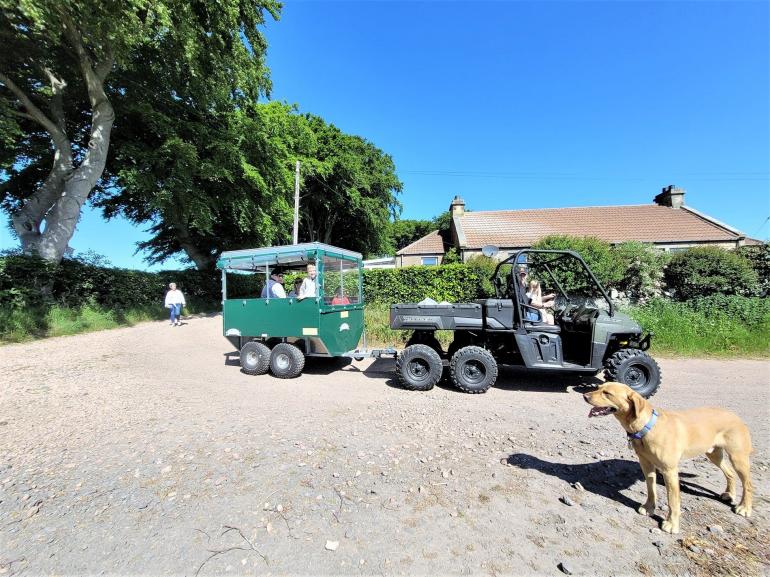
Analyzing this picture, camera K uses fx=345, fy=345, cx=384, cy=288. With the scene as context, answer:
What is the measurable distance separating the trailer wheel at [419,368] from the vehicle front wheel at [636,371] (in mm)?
2511

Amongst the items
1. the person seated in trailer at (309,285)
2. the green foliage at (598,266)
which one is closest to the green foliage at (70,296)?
the person seated in trailer at (309,285)

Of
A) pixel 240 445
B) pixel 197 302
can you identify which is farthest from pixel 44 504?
pixel 197 302

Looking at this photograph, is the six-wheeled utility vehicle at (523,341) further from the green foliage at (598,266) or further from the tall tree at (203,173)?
the tall tree at (203,173)

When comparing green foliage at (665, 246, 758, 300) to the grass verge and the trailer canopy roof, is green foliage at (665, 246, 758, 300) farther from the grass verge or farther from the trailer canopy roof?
the grass verge

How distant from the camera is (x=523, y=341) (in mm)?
→ 5316

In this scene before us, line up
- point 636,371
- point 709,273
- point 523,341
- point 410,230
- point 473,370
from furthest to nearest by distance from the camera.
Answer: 1. point 410,230
2. point 709,273
3. point 473,370
4. point 523,341
5. point 636,371

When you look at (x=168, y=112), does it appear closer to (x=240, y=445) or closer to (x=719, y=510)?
(x=240, y=445)

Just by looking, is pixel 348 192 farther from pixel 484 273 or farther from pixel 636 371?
pixel 636 371

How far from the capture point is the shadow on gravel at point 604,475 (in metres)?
2.69

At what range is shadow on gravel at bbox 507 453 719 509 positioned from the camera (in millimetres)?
2689

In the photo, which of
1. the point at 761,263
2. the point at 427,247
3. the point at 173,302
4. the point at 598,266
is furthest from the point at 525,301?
the point at 427,247

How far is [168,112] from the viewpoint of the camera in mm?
15711

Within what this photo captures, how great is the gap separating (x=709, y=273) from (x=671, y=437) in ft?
37.8

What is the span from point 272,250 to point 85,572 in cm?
536
